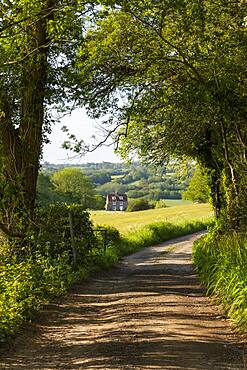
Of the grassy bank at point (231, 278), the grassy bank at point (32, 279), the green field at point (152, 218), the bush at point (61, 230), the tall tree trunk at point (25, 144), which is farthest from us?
the green field at point (152, 218)

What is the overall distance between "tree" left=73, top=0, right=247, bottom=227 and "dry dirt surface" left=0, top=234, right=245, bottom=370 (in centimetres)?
502

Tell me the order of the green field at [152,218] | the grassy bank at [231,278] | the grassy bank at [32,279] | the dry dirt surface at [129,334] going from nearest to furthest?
the dry dirt surface at [129,334] → the grassy bank at [231,278] → the grassy bank at [32,279] → the green field at [152,218]

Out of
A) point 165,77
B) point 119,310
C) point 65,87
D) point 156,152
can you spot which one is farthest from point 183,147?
point 119,310

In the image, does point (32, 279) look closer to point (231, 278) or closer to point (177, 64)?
point (231, 278)

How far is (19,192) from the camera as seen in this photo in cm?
1483

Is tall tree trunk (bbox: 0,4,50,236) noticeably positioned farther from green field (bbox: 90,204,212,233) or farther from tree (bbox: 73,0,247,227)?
green field (bbox: 90,204,212,233)

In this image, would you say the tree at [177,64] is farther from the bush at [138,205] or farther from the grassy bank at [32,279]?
the bush at [138,205]

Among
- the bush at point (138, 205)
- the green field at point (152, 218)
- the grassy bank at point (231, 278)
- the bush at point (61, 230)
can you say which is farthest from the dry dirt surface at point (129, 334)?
the bush at point (138, 205)

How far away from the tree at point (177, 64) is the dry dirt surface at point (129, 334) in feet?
16.5

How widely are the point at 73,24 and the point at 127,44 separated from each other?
2349mm

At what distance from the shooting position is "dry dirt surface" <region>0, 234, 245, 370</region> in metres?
7.12

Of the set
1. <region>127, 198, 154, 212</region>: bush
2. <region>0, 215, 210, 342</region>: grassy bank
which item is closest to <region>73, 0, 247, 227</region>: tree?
<region>0, 215, 210, 342</region>: grassy bank

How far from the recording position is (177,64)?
1594 cm

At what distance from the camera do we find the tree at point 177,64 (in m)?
13.5
